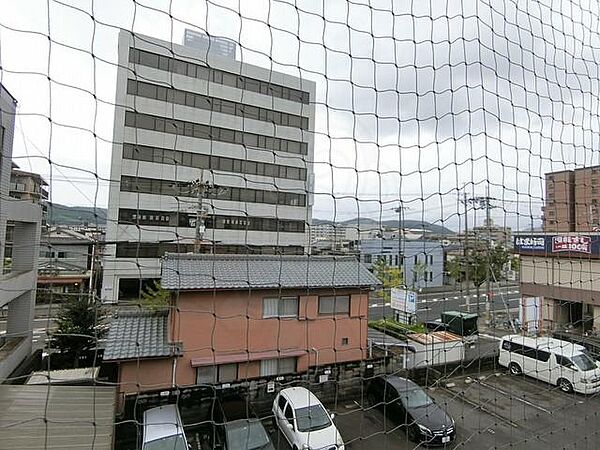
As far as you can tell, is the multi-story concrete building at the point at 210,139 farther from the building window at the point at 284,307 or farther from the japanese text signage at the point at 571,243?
the japanese text signage at the point at 571,243

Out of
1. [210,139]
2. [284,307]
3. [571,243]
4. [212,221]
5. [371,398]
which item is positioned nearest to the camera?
[210,139]

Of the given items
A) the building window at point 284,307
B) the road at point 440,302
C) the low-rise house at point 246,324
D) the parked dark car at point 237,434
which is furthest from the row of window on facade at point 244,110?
the parked dark car at point 237,434

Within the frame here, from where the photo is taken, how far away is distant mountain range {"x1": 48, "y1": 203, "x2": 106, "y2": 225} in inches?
21.9

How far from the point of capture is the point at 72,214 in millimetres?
585

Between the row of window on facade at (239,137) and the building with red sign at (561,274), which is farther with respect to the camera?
the building with red sign at (561,274)

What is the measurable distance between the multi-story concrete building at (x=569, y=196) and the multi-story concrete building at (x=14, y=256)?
1210mm

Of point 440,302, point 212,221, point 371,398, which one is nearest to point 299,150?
point 212,221

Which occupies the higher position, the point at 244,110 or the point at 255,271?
the point at 244,110

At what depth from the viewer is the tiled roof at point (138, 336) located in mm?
1652

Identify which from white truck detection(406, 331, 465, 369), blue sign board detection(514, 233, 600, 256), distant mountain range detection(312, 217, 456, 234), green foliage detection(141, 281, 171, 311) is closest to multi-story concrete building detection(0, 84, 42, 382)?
green foliage detection(141, 281, 171, 311)

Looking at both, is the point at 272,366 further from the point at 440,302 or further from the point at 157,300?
the point at 440,302

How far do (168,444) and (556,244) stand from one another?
1.78m

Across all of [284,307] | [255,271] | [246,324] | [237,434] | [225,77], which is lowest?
[237,434]

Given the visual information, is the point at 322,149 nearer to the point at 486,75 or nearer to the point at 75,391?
the point at 486,75
